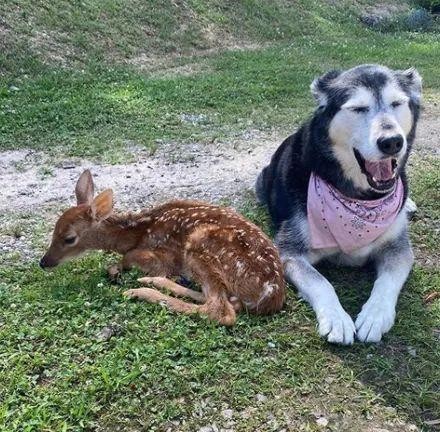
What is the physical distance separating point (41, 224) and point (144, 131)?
10.4 ft

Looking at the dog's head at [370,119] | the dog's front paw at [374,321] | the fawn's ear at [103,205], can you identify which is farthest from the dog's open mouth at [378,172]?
the fawn's ear at [103,205]

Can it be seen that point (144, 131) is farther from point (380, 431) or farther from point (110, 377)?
point (380, 431)

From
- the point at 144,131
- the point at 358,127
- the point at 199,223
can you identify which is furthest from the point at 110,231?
the point at 144,131

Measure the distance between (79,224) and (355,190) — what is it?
7.25 feet

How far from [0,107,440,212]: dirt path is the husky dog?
171 centimetres

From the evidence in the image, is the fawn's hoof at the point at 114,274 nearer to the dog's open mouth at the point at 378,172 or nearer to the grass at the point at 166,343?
the grass at the point at 166,343

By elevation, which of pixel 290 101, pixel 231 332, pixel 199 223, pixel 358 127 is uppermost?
pixel 358 127

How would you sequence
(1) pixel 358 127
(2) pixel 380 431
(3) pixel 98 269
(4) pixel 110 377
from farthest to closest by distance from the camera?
(3) pixel 98 269 < (1) pixel 358 127 < (4) pixel 110 377 < (2) pixel 380 431

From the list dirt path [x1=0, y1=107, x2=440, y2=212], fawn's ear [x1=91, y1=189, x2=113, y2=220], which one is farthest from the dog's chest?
dirt path [x1=0, y1=107, x2=440, y2=212]

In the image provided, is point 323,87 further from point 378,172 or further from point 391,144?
point 391,144

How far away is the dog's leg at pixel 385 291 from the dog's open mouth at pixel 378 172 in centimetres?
57

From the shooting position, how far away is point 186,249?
4.82 metres

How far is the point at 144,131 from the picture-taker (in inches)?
350

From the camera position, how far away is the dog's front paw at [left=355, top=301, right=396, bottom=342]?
4.27m
